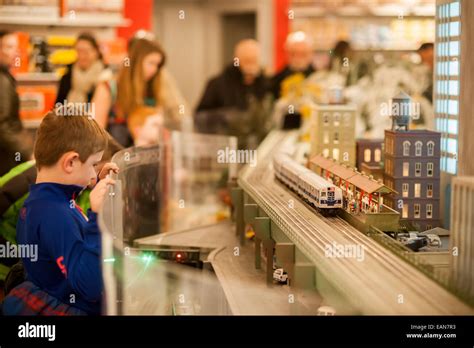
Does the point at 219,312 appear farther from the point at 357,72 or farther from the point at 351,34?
the point at 351,34

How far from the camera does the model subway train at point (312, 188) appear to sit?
11.2ft

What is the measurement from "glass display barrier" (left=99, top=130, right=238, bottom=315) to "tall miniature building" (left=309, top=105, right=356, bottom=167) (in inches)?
24.5

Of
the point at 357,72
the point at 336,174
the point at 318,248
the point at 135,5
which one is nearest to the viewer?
the point at 318,248

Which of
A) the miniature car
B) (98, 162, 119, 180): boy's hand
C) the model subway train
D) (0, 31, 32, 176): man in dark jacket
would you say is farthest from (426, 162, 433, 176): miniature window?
(0, 31, 32, 176): man in dark jacket

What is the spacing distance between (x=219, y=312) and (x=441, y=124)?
1.48 m

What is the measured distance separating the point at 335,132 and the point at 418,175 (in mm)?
964

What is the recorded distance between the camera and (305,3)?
13453mm

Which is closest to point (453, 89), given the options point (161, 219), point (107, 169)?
point (107, 169)

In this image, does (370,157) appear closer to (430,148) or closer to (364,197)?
(430,148)

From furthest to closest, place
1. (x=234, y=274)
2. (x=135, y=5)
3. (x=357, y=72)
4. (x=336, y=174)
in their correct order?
1. (x=135, y=5)
2. (x=357, y=72)
3. (x=336, y=174)
4. (x=234, y=274)

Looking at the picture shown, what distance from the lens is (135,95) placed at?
20.9 feet

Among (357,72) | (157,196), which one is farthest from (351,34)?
(157,196)

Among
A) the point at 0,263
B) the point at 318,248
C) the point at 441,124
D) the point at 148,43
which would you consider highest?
the point at 148,43

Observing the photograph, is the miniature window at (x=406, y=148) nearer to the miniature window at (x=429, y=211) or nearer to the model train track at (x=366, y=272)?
the miniature window at (x=429, y=211)
